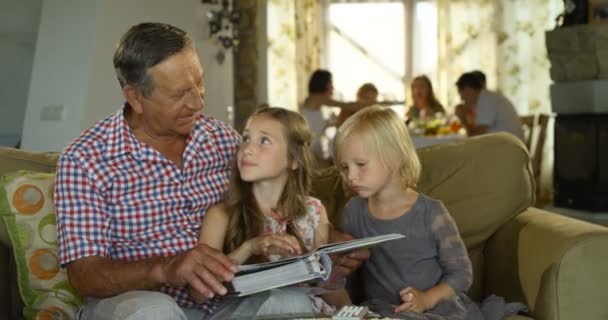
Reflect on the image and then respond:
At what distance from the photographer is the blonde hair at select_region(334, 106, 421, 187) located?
196cm

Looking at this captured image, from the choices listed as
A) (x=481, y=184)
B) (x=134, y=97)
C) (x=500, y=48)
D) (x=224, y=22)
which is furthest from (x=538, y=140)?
(x=134, y=97)

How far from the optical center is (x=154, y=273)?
1.71m

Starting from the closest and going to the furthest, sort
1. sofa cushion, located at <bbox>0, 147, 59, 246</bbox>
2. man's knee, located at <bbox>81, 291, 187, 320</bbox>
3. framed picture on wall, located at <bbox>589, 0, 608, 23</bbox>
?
1. man's knee, located at <bbox>81, 291, 187, 320</bbox>
2. sofa cushion, located at <bbox>0, 147, 59, 246</bbox>
3. framed picture on wall, located at <bbox>589, 0, 608, 23</bbox>

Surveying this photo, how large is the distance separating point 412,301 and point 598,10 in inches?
191

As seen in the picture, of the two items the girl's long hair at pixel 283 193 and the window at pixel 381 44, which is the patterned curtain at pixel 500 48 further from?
the girl's long hair at pixel 283 193

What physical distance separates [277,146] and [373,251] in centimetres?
38

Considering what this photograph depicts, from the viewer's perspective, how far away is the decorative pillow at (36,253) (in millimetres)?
2033

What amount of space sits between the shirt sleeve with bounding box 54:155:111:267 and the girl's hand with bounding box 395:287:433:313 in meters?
0.68

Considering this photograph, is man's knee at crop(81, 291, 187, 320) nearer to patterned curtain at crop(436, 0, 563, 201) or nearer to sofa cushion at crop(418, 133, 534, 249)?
sofa cushion at crop(418, 133, 534, 249)

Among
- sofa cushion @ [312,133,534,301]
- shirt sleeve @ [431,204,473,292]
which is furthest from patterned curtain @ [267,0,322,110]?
shirt sleeve @ [431,204,473,292]

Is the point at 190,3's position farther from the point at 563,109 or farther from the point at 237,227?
the point at 237,227

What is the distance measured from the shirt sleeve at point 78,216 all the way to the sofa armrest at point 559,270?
1.03 m

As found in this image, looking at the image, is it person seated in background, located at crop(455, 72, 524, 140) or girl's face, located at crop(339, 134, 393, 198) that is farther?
person seated in background, located at crop(455, 72, 524, 140)

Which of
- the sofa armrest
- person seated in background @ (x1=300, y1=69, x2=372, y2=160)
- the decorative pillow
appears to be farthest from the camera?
person seated in background @ (x1=300, y1=69, x2=372, y2=160)
